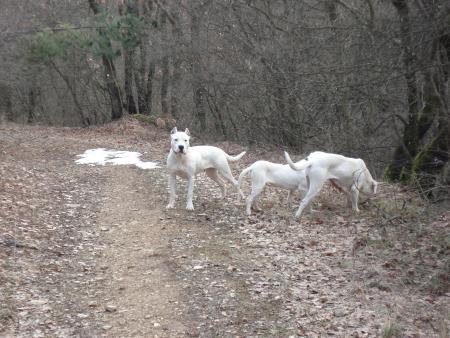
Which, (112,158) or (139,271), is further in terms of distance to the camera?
(112,158)

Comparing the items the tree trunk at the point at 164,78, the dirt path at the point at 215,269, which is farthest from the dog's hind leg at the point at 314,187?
the tree trunk at the point at 164,78

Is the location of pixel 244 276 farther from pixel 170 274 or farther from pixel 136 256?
pixel 136 256

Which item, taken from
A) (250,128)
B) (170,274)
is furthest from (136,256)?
(250,128)

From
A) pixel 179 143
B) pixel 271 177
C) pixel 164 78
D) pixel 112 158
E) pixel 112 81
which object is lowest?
pixel 112 158

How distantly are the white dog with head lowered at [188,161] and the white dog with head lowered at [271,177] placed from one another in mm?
917

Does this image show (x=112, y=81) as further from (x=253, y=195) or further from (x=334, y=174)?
(x=334, y=174)

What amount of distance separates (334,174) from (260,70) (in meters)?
9.99

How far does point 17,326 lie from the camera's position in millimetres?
5953

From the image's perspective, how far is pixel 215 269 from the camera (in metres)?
7.50

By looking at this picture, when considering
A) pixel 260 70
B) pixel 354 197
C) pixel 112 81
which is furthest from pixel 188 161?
pixel 112 81

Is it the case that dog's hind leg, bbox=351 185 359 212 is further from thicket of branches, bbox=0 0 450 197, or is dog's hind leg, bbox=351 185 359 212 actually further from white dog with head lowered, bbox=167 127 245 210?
white dog with head lowered, bbox=167 127 245 210

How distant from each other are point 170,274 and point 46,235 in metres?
2.79

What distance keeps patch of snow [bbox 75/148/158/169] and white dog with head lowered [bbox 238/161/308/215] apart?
6040 mm

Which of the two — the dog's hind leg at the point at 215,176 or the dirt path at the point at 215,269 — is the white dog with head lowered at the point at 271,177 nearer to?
the dirt path at the point at 215,269
